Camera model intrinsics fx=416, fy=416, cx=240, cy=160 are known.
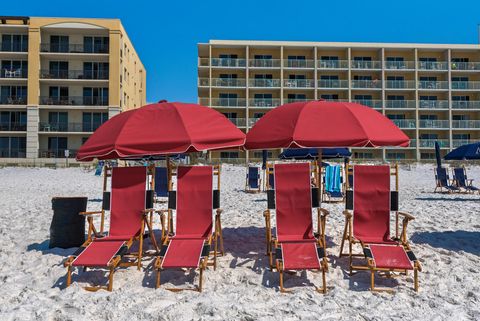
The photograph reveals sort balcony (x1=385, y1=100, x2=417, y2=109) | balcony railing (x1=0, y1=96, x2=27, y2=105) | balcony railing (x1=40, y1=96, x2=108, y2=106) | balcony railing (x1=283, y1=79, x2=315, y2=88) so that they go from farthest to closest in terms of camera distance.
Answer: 1. balcony (x1=385, y1=100, x2=417, y2=109)
2. balcony railing (x1=283, y1=79, x2=315, y2=88)
3. balcony railing (x1=40, y1=96, x2=108, y2=106)
4. balcony railing (x1=0, y1=96, x2=27, y2=105)

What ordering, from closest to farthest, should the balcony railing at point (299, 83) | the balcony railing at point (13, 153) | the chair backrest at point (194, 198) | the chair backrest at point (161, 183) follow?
the chair backrest at point (194, 198) < the chair backrest at point (161, 183) < the balcony railing at point (13, 153) < the balcony railing at point (299, 83)

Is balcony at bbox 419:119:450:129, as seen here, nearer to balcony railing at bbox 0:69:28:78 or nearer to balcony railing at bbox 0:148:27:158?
balcony railing at bbox 0:148:27:158

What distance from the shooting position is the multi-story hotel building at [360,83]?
40.0 meters

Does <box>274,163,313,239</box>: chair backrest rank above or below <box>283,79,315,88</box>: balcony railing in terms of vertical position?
below

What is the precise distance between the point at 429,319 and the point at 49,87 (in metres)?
38.0

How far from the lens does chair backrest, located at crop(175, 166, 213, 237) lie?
5438 mm

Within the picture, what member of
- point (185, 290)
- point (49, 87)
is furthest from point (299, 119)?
point (49, 87)

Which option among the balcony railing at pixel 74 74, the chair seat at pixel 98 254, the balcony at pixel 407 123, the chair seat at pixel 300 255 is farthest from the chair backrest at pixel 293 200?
the balcony at pixel 407 123

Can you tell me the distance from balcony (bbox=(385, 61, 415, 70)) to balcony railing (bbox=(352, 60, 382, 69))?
0.84m

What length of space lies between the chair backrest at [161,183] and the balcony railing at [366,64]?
33.2 meters

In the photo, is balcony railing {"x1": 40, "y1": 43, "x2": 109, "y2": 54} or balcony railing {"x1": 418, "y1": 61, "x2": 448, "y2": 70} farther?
balcony railing {"x1": 418, "y1": 61, "x2": 448, "y2": 70}

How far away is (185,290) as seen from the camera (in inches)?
172

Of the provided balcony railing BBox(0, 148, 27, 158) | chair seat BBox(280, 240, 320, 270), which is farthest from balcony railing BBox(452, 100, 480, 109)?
chair seat BBox(280, 240, 320, 270)

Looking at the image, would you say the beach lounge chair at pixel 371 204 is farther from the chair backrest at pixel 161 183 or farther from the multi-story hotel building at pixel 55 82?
the multi-story hotel building at pixel 55 82
